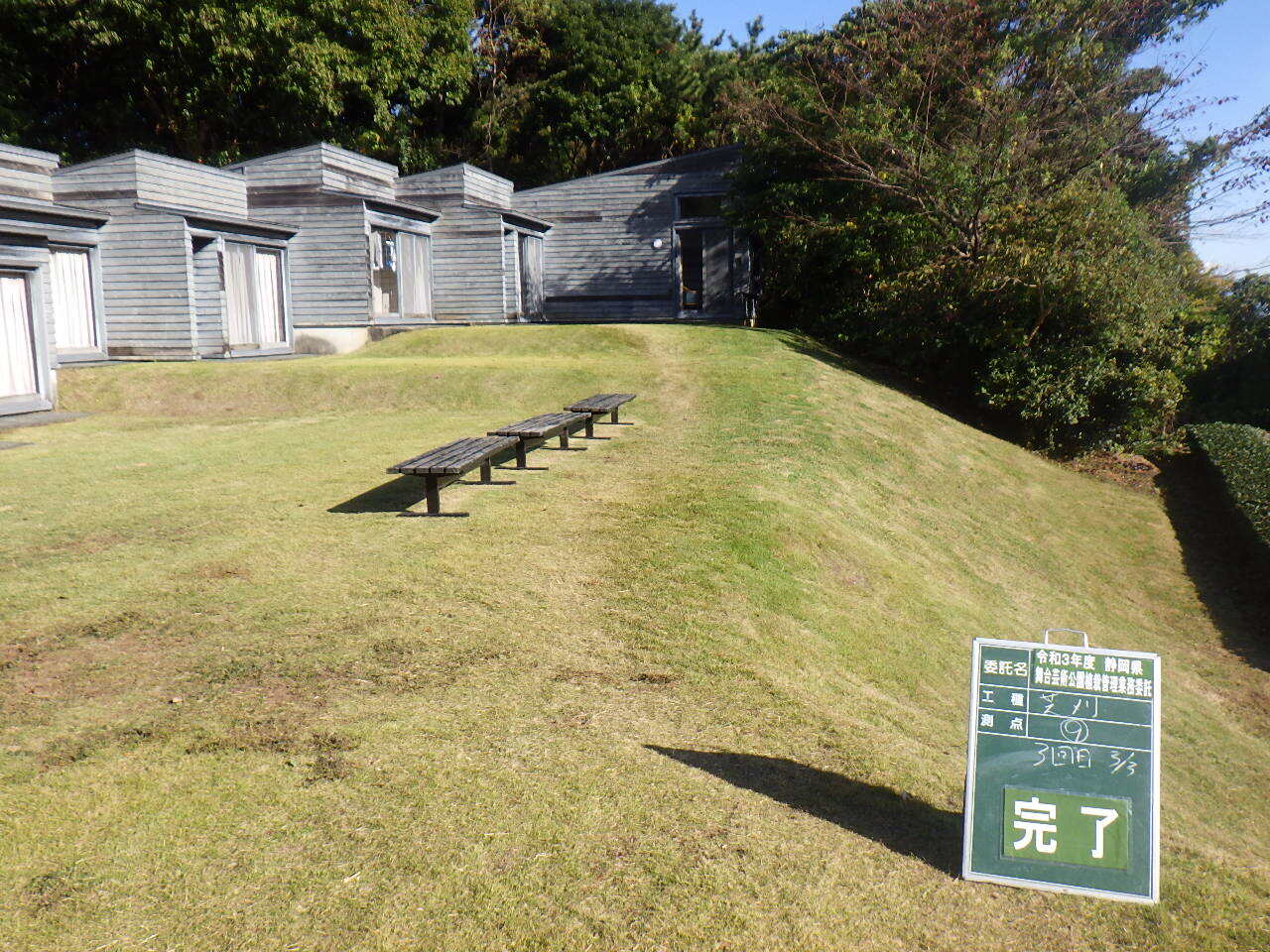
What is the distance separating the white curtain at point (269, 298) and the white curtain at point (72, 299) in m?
3.36

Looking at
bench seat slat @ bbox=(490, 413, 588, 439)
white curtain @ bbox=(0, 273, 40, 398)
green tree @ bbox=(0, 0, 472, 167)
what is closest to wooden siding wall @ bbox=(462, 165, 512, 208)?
green tree @ bbox=(0, 0, 472, 167)

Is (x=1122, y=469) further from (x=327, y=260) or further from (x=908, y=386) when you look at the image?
(x=327, y=260)

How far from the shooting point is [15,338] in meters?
15.5

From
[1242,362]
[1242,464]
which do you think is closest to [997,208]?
[1242,464]

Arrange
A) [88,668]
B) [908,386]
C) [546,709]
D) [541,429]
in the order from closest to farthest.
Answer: [546,709]
[88,668]
[541,429]
[908,386]

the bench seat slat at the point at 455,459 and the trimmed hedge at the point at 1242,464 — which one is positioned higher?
the bench seat slat at the point at 455,459

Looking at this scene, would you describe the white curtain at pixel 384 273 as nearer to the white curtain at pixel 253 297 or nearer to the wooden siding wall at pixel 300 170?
the wooden siding wall at pixel 300 170

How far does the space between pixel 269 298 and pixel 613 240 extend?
11.5m

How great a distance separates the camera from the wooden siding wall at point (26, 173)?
1977 centimetres

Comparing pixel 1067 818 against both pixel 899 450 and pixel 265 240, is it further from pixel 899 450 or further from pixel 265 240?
pixel 265 240

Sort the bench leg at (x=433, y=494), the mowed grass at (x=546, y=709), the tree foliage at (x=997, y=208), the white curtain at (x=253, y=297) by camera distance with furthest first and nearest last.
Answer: the white curtain at (x=253, y=297), the tree foliage at (x=997, y=208), the bench leg at (x=433, y=494), the mowed grass at (x=546, y=709)

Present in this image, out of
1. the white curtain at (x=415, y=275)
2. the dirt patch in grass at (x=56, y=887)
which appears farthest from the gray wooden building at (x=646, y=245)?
the dirt patch in grass at (x=56, y=887)

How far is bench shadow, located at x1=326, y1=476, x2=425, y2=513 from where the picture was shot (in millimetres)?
9516

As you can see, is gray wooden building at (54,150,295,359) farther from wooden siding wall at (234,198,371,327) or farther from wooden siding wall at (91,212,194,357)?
wooden siding wall at (234,198,371,327)
